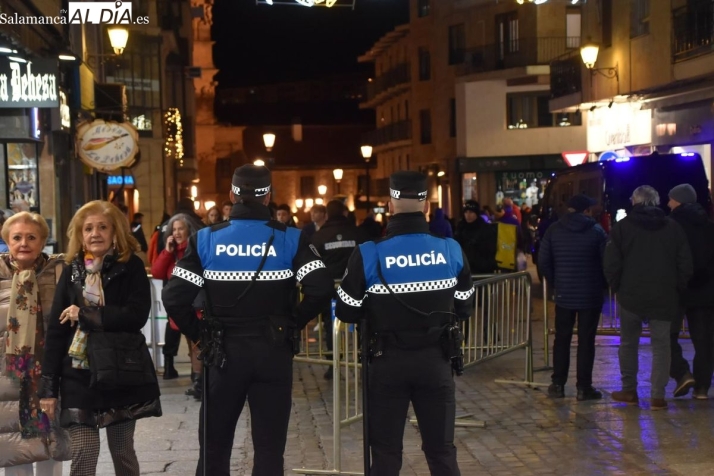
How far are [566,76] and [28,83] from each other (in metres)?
16.9

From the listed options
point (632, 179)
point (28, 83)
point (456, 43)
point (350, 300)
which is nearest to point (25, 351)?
point (350, 300)

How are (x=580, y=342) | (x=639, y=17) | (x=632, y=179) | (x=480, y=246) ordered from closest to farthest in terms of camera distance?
(x=580, y=342) → (x=480, y=246) → (x=632, y=179) → (x=639, y=17)

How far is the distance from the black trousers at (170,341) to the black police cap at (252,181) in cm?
568

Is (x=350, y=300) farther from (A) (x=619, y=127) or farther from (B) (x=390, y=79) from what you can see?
(B) (x=390, y=79)

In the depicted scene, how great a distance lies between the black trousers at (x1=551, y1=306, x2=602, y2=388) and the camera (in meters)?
10.2

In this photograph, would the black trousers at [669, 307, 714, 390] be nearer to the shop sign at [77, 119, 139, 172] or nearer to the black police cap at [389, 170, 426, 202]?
the black police cap at [389, 170, 426, 202]

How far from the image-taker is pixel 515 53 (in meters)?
43.6

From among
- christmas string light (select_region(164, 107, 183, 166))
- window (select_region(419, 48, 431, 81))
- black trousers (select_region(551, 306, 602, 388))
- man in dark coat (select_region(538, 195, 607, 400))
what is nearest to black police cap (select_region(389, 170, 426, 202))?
man in dark coat (select_region(538, 195, 607, 400))

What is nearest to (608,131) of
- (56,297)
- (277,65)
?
(56,297)

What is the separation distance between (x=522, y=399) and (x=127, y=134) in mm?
10904

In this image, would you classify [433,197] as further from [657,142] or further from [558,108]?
[657,142]

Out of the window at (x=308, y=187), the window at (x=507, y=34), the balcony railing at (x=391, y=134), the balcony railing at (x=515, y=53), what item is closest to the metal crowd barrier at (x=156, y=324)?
the balcony railing at (x=515, y=53)

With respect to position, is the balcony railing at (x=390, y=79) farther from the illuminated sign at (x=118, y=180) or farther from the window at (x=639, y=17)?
the window at (x=639, y=17)

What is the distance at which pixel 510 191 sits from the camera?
4647 cm
